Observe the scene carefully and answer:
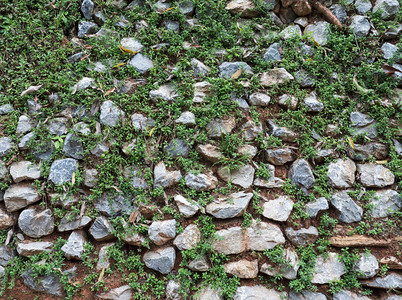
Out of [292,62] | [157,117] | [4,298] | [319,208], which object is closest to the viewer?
[4,298]

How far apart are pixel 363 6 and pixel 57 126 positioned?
420 cm

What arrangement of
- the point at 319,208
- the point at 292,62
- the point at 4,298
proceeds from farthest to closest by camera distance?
the point at 292,62 → the point at 319,208 → the point at 4,298

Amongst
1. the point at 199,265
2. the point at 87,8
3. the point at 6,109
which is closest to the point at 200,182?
the point at 199,265

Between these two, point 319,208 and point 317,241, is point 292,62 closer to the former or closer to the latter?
point 319,208

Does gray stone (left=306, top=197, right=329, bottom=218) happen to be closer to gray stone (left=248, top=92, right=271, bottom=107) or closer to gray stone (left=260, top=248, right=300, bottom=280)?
gray stone (left=260, top=248, right=300, bottom=280)

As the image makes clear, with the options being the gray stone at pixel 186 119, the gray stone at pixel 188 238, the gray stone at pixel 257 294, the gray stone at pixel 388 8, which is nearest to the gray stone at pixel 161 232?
the gray stone at pixel 188 238

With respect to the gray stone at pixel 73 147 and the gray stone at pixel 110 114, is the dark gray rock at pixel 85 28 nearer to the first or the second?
the gray stone at pixel 110 114

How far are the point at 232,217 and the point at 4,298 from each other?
2432 millimetres

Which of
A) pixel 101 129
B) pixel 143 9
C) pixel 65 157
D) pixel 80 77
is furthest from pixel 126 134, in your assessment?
pixel 143 9

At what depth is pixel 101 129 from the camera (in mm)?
3238

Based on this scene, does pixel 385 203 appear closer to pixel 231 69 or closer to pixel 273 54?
pixel 273 54

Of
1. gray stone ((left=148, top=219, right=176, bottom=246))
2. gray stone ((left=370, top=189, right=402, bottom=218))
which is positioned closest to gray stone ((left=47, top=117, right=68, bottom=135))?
gray stone ((left=148, top=219, right=176, bottom=246))

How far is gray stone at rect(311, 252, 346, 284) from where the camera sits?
2906 mm

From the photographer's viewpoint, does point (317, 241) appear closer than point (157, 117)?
Yes
